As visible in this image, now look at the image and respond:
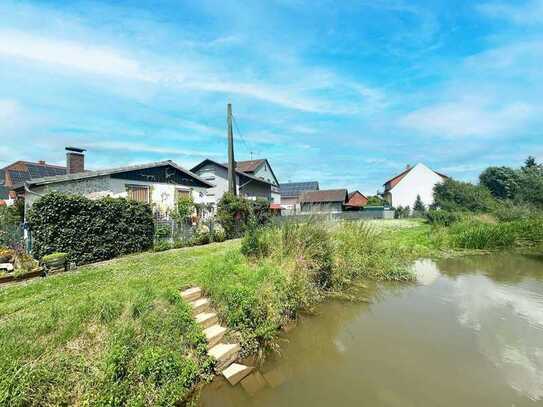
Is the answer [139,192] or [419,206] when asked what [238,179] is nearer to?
[139,192]

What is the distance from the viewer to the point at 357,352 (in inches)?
208

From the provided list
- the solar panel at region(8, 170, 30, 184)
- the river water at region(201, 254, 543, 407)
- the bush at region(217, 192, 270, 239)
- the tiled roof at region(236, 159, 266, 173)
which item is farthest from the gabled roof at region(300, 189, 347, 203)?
the river water at region(201, 254, 543, 407)

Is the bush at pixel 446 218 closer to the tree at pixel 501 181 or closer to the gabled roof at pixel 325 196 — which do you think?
the tree at pixel 501 181

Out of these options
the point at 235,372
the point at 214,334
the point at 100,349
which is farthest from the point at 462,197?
the point at 100,349

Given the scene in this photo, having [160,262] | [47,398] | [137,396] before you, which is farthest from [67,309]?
Answer: [160,262]

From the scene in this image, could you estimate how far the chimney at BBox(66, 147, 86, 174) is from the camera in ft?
53.1

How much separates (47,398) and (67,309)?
5.66ft

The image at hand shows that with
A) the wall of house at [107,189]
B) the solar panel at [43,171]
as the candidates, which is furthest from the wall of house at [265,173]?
the solar panel at [43,171]

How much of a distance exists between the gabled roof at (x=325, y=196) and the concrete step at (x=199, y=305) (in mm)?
40539

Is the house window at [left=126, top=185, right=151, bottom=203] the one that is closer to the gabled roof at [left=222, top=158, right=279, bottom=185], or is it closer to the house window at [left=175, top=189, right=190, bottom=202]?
the house window at [left=175, top=189, right=190, bottom=202]

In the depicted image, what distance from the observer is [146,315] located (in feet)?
14.1

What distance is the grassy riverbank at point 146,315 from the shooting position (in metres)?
3.23

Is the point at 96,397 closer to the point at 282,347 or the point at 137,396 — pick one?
the point at 137,396

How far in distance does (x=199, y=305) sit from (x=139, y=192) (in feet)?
38.2
